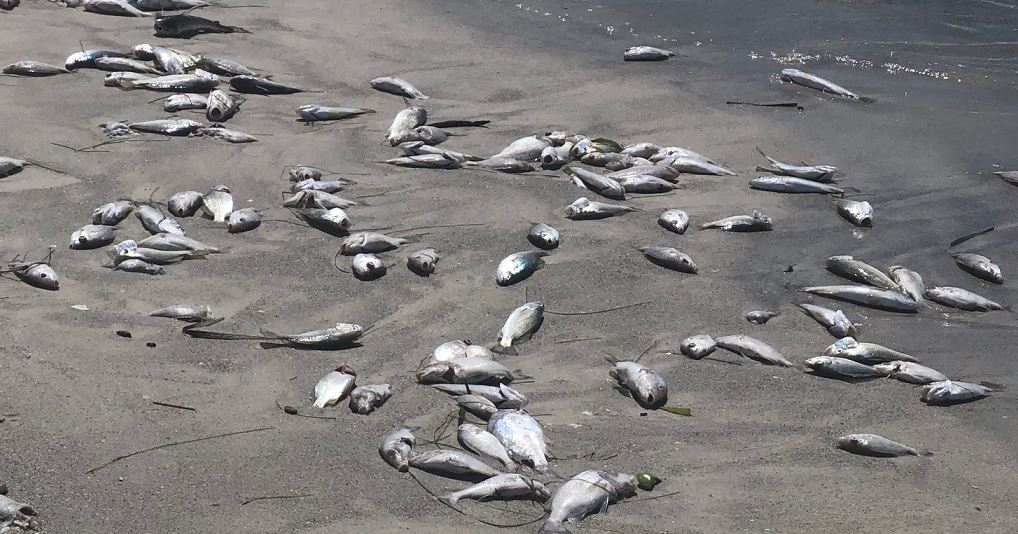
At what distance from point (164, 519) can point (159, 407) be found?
2.46ft

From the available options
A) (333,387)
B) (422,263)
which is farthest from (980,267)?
(333,387)

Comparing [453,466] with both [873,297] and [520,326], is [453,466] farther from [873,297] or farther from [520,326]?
[873,297]

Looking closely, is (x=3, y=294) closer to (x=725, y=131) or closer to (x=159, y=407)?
(x=159, y=407)

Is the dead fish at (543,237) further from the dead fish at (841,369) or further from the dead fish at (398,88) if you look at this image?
the dead fish at (398,88)

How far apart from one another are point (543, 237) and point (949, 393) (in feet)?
7.40

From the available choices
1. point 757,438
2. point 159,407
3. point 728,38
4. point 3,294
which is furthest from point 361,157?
point 728,38

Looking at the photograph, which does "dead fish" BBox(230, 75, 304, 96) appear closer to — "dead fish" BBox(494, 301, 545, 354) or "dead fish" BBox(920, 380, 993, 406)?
"dead fish" BBox(494, 301, 545, 354)

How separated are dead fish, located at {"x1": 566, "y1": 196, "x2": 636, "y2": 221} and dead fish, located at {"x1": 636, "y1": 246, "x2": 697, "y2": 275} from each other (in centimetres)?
53

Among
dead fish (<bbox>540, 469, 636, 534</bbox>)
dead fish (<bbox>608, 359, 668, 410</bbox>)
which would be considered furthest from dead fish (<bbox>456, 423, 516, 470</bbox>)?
dead fish (<bbox>608, 359, 668, 410</bbox>)

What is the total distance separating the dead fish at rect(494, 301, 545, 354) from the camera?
501cm

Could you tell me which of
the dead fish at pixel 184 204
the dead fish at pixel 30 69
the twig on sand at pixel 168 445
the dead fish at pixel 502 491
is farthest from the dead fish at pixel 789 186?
the dead fish at pixel 30 69

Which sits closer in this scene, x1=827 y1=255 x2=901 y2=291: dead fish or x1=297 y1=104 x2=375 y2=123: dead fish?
x1=827 y1=255 x2=901 y2=291: dead fish

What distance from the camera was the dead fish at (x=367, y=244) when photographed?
574cm

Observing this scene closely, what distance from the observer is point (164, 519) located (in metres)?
3.67
